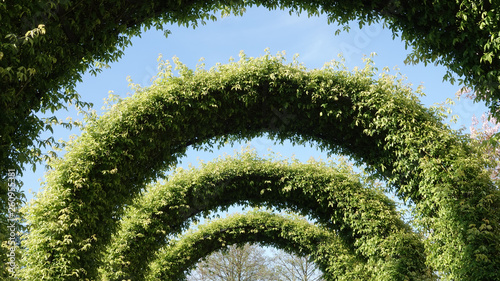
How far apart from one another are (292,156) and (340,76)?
4.41 metres

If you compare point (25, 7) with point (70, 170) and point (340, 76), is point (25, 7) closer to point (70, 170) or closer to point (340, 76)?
point (70, 170)

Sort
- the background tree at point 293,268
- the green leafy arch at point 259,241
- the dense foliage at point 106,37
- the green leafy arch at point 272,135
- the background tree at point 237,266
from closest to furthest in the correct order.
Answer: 1. the dense foliage at point 106,37
2. the green leafy arch at point 272,135
3. the green leafy arch at point 259,241
4. the background tree at point 237,266
5. the background tree at point 293,268

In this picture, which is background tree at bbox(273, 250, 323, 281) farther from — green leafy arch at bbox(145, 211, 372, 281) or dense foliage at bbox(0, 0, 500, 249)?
dense foliage at bbox(0, 0, 500, 249)

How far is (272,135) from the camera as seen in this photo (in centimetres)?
859

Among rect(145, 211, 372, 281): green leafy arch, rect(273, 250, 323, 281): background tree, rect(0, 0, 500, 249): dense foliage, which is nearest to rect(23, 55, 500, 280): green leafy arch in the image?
rect(0, 0, 500, 249): dense foliage

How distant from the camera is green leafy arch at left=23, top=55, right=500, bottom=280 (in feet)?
21.5

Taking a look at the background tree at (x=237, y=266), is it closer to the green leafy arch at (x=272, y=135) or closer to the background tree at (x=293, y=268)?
the background tree at (x=293, y=268)

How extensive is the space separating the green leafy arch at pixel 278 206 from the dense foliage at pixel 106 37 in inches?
192

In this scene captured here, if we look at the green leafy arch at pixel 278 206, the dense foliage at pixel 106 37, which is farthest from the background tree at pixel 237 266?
the dense foliage at pixel 106 37

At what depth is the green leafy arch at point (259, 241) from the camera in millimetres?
13281

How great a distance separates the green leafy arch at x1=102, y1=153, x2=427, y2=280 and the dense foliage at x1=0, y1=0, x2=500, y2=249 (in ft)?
16.0

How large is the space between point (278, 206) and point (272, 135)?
422 cm

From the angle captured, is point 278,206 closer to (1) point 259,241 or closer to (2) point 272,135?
(1) point 259,241

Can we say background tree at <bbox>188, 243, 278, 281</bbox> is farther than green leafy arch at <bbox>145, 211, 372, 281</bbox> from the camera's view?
Yes
